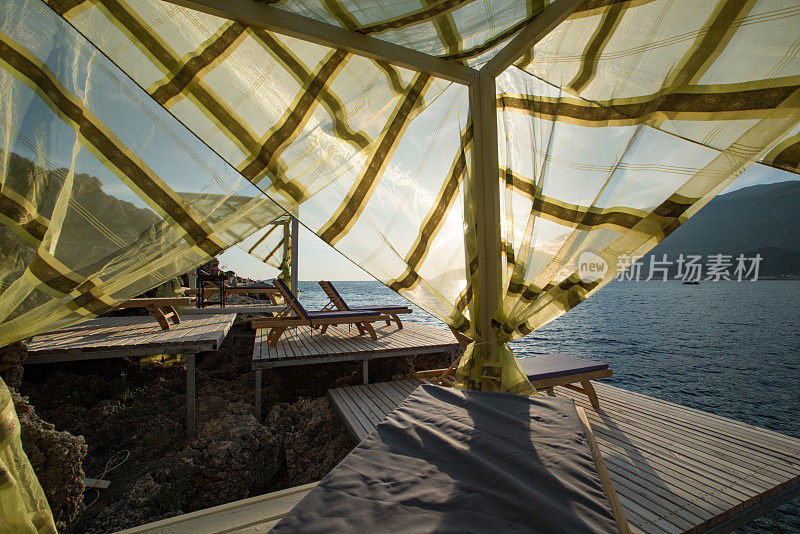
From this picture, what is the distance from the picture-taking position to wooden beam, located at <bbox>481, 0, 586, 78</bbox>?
5.54 ft

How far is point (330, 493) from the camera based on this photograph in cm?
107

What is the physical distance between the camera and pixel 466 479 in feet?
3.80

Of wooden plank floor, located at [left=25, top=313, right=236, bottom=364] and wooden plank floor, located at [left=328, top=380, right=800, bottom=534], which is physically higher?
wooden plank floor, located at [left=25, top=313, right=236, bottom=364]

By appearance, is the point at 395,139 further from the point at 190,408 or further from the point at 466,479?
the point at 190,408

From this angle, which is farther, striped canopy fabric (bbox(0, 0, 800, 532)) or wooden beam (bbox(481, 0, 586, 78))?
wooden beam (bbox(481, 0, 586, 78))

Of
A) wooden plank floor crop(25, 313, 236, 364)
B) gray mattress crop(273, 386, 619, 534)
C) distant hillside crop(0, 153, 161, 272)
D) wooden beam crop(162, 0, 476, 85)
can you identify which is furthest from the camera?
wooden plank floor crop(25, 313, 236, 364)

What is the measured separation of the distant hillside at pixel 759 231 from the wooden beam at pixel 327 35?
218 feet

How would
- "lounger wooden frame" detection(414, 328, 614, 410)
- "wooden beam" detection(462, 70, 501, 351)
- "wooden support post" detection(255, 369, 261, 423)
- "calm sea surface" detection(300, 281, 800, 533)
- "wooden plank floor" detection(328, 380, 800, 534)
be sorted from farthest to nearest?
1. "calm sea surface" detection(300, 281, 800, 533)
2. "wooden support post" detection(255, 369, 261, 423)
3. "lounger wooden frame" detection(414, 328, 614, 410)
4. "wooden beam" detection(462, 70, 501, 351)
5. "wooden plank floor" detection(328, 380, 800, 534)

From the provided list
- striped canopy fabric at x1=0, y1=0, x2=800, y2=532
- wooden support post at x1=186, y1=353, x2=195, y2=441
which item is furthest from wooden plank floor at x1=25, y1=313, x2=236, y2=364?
striped canopy fabric at x1=0, y1=0, x2=800, y2=532

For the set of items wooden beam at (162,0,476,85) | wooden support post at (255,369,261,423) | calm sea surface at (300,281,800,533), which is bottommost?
calm sea surface at (300,281,800,533)

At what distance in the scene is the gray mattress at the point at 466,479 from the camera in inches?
37.3

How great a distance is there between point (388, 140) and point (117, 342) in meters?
3.56

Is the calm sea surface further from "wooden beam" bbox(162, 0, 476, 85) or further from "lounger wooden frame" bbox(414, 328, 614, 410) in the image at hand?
"wooden beam" bbox(162, 0, 476, 85)

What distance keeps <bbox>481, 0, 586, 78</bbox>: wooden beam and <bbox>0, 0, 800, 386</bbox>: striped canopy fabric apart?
0.03m
